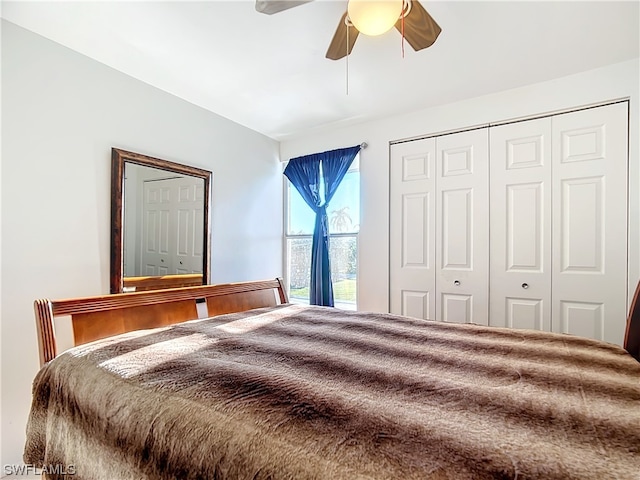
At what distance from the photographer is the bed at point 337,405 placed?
0.62m

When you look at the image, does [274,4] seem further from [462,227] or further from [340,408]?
[462,227]

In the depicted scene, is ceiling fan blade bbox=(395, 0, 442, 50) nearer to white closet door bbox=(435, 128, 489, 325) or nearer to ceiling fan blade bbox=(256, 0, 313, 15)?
ceiling fan blade bbox=(256, 0, 313, 15)

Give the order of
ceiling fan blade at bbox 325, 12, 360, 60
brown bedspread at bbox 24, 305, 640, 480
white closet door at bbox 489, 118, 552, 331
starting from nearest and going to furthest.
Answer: brown bedspread at bbox 24, 305, 640, 480
ceiling fan blade at bbox 325, 12, 360, 60
white closet door at bbox 489, 118, 552, 331

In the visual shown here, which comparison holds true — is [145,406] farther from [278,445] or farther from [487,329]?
[487,329]

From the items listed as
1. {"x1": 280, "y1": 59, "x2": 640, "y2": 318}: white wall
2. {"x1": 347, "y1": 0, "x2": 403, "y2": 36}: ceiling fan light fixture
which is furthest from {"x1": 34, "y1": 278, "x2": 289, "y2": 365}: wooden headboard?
{"x1": 347, "y1": 0, "x2": 403, "y2": 36}: ceiling fan light fixture

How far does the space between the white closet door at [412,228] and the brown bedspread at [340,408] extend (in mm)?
1572

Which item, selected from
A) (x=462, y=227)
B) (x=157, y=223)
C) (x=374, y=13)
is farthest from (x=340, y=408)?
(x=462, y=227)

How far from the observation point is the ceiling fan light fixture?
1.33 meters

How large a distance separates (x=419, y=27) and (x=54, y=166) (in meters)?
2.26

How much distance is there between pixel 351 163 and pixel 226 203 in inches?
53.6

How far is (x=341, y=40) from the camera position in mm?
1679

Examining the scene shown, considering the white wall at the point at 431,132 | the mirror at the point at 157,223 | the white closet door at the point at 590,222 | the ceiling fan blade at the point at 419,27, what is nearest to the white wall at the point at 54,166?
the mirror at the point at 157,223

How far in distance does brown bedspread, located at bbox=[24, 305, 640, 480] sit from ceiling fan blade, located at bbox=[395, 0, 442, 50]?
149 cm

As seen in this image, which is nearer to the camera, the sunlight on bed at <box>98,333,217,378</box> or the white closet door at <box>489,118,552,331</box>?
the sunlight on bed at <box>98,333,217,378</box>
